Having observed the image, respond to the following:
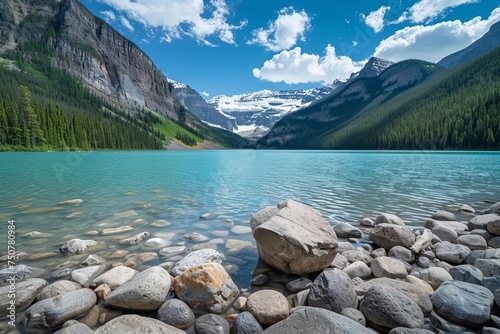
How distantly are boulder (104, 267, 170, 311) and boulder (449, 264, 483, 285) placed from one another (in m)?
7.99

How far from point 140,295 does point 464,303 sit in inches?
285

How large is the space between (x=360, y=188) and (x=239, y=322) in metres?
22.7

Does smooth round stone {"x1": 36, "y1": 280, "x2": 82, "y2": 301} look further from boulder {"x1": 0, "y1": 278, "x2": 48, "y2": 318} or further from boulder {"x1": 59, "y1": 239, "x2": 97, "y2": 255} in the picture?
boulder {"x1": 59, "y1": 239, "x2": 97, "y2": 255}

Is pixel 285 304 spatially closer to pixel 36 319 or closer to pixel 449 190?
pixel 36 319

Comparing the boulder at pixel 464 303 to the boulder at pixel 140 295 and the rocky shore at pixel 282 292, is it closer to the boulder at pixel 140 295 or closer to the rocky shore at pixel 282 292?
the rocky shore at pixel 282 292

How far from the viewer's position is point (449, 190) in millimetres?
23203

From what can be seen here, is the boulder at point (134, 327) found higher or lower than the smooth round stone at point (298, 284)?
higher

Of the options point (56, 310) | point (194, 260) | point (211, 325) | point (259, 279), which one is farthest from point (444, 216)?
point (56, 310)

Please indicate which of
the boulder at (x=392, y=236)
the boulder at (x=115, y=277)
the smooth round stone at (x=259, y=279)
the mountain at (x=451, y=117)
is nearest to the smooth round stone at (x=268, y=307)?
the smooth round stone at (x=259, y=279)

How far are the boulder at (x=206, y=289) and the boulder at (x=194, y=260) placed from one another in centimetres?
102

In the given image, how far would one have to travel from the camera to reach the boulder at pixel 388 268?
745 cm

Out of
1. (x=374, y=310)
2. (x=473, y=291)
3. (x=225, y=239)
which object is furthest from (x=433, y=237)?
(x=225, y=239)

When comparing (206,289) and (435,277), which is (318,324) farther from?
(435,277)

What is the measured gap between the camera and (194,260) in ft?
26.3
